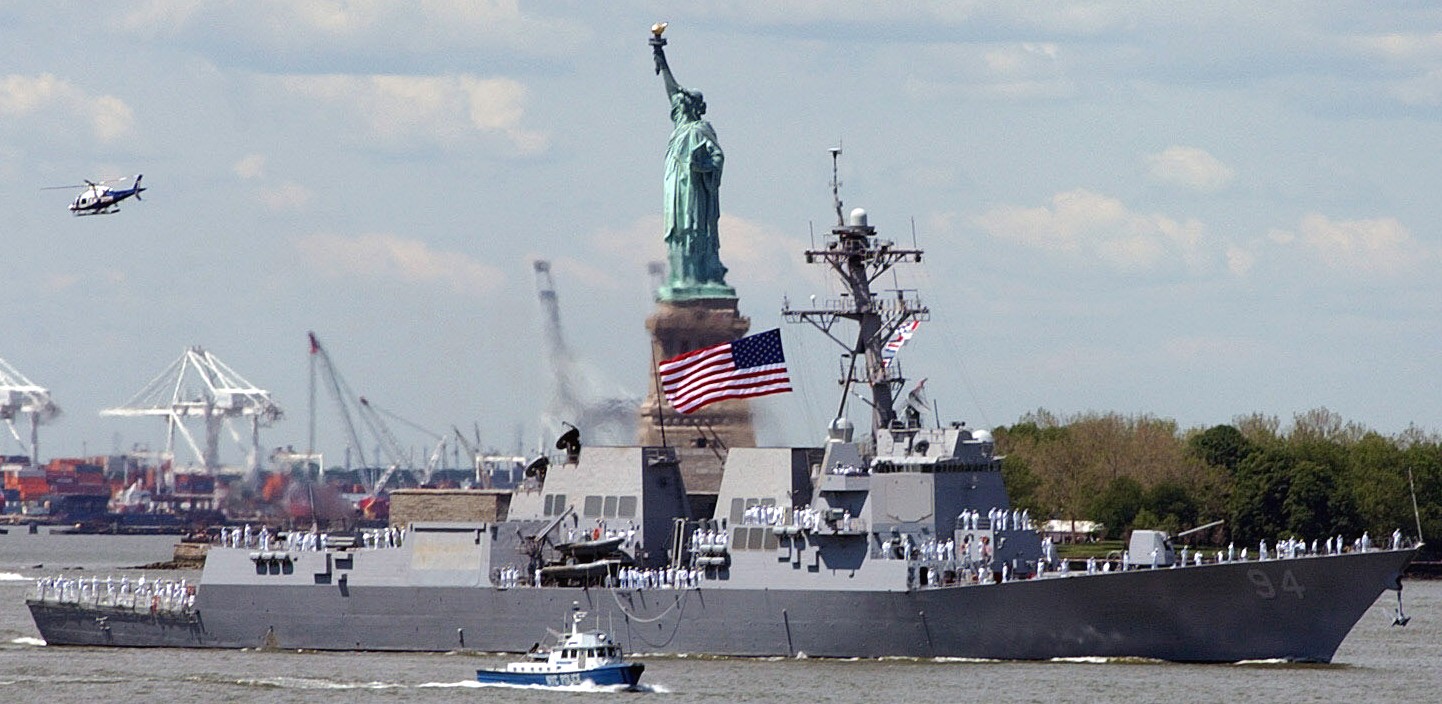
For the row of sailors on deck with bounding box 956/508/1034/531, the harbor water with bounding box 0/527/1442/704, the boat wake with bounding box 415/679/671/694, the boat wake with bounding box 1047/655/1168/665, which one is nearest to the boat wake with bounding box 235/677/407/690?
the harbor water with bounding box 0/527/1442/704

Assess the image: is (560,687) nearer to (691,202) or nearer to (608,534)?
(608,534)

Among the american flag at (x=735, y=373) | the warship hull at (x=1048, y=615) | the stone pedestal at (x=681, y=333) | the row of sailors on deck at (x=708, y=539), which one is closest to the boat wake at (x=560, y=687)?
the warship hull at (x=1048, y=615)

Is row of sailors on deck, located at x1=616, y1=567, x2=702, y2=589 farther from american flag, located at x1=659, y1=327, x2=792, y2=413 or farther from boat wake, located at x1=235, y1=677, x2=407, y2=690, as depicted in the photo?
boat wake, located at x1=235, y1=677, x2=407, y2=690

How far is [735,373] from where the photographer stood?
49.3m

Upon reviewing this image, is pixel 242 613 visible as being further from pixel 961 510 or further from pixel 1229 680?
pixel 1229 680

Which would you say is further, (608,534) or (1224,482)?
(1224,482)

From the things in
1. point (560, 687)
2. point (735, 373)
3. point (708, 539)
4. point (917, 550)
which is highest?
point (735, 373)

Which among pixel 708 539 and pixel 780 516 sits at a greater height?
pixel 780 516

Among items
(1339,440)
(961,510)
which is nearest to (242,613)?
(961,510)

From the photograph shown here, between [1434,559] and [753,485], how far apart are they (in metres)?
53.6

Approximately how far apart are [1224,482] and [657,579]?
166 ft

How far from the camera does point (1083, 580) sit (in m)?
45.5

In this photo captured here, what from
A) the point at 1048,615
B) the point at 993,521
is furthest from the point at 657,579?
the point at 1048,615

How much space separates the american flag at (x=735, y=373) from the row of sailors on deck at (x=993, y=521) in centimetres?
440
